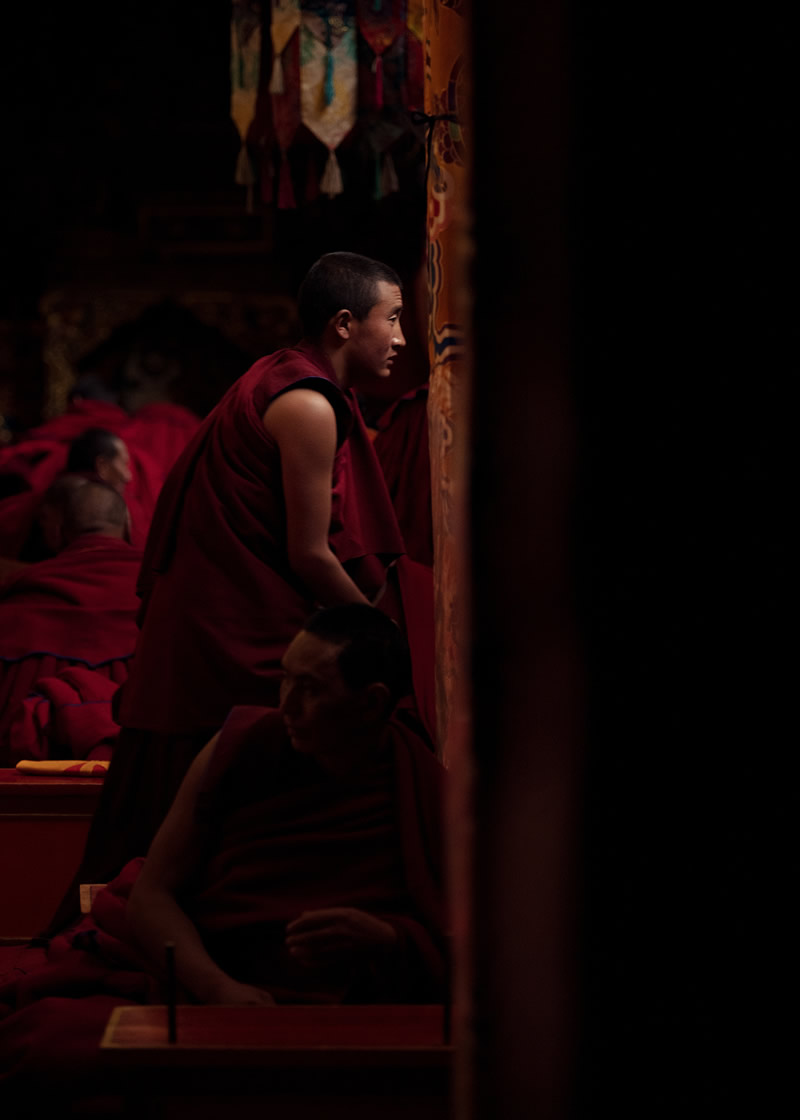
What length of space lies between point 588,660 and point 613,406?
0.54 feet

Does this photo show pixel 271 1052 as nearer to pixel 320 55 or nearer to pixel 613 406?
pixel 613 406

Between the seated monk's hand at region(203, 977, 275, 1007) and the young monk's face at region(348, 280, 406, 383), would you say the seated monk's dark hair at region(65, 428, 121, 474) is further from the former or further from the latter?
the seated monk's hand at region(203, 977, 275, 1007)

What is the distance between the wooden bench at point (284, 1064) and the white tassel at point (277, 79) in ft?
9.90

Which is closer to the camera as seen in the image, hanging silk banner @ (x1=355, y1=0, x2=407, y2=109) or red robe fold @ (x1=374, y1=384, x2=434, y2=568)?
red robe fold @ (x1=374, y1=384, x2=434, y2=568)

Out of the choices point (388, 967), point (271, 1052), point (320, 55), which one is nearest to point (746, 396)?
point (271, 1052)

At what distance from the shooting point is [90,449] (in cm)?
519

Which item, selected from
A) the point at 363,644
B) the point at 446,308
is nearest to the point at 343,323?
the point at 446,308

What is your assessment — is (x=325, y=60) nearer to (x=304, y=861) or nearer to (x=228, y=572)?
(x=228, y=572)

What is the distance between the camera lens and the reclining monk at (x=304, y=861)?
178cm

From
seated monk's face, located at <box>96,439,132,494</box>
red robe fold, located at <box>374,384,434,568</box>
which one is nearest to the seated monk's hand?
red robe fold, located at <box>374,384,434,568</box>

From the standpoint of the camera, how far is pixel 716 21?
95cm

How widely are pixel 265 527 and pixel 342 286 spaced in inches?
16.6

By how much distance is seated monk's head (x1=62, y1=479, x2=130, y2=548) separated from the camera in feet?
13.9

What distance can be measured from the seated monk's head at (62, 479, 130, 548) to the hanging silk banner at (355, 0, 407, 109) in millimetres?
1355
